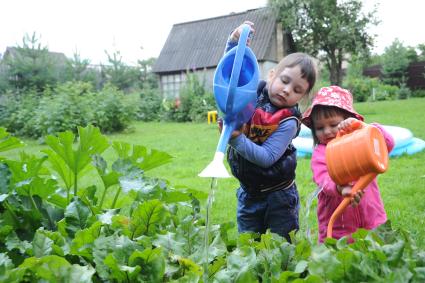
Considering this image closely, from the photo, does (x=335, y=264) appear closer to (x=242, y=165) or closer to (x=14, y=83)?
(x=242, y=165)

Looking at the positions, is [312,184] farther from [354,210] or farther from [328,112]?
[328,112]

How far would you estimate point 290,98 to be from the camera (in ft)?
5.63

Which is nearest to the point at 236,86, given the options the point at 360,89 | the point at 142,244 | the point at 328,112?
the point at 142,244

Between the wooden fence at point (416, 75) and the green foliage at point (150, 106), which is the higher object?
the wooden fence at point (416, 75)

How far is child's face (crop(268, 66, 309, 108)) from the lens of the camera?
1691 millimetres

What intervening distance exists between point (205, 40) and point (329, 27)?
288 inches

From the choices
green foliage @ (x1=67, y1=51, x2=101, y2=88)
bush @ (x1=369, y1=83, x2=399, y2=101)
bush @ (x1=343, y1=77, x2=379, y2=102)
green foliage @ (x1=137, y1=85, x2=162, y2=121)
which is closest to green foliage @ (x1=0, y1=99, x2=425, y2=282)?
green foliage @ (x1=137, y1=85, x2=162, y2=121)

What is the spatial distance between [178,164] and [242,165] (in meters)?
4.60

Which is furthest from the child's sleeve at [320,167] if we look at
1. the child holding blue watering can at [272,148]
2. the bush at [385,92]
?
the bush at [385,92]

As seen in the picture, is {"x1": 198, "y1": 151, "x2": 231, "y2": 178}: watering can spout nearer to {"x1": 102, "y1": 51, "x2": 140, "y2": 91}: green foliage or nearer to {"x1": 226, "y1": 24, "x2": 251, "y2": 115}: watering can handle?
{"x1": 226, "y1": 24, "x2": 251, "y2": 115}: watering can handle

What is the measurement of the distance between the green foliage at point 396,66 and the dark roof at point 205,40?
13.5 meters

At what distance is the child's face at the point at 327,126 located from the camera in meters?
1.96

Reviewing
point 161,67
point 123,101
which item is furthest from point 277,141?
point 161,67

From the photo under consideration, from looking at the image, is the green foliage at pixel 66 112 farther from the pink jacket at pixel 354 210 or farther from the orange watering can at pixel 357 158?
the orange watering can at pixel 357 158
